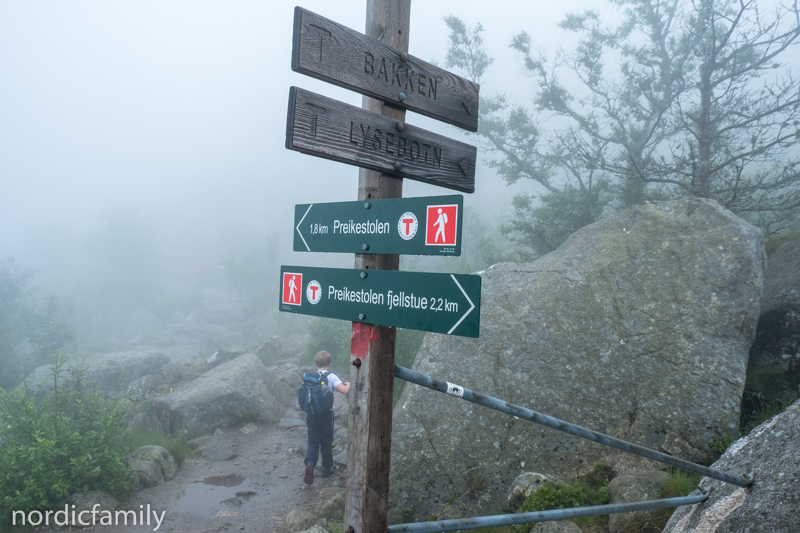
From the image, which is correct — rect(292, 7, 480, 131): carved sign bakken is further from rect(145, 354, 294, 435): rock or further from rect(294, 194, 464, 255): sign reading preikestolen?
rect(145, 354, 294, 435): rock

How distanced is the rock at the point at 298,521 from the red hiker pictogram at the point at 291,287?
13.2 ft

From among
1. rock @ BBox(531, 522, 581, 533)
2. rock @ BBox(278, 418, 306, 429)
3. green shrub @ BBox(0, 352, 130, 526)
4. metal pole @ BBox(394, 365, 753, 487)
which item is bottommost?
rock @ BBox(278, 418, 306, 429)

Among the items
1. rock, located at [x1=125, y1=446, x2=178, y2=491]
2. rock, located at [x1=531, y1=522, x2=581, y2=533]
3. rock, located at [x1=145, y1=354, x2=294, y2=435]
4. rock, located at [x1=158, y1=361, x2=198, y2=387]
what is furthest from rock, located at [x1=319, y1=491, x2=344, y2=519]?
rock, located at [x1=158, y1=361, x2=198, y2=387]

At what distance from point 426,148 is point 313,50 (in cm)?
90

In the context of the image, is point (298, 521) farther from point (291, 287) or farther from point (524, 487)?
point (291, 287)

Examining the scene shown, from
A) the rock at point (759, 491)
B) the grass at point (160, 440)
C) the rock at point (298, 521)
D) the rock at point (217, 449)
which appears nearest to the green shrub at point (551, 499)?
the rock at point (759, 491)

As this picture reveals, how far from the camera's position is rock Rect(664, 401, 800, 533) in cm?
277

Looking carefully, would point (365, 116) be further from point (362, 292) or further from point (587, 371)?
point (587, 371)

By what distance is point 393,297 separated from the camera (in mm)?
2389

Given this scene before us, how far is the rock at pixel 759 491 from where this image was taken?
2.77 m

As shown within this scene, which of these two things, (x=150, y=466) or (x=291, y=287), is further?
(x=150, y=466)

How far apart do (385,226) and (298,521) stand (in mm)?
4854

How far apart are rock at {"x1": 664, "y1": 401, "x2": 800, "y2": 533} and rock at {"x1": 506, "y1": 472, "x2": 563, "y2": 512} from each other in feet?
4.12

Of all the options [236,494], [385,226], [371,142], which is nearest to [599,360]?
[385,226]
